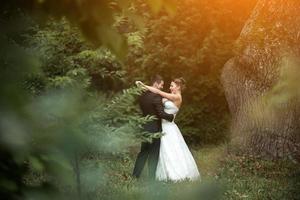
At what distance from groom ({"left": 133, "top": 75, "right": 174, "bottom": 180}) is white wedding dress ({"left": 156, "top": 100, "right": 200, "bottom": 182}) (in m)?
0.35

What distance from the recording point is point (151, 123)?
12.5m

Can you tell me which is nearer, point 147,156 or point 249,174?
point 147,156

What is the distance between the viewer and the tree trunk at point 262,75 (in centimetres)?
1377

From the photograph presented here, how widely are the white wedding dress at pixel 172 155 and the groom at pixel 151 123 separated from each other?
35 cm

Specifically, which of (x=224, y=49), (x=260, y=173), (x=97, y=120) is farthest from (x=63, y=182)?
(x=224, y=49)

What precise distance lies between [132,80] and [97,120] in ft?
58.9

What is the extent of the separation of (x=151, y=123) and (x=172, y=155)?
1.14m

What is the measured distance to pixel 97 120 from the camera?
2178mm

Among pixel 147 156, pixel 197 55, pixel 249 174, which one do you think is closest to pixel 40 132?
pixel 147 156

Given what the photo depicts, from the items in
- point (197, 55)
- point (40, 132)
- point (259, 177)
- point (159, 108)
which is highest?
point (197, 55)

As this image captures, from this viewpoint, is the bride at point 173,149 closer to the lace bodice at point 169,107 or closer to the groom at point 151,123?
the lace bodice at point 169,107

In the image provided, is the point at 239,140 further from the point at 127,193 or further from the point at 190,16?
the point at 127,193

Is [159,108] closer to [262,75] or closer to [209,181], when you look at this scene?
[262,75]

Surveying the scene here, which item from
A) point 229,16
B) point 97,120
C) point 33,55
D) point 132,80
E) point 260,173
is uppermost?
point 229,16
